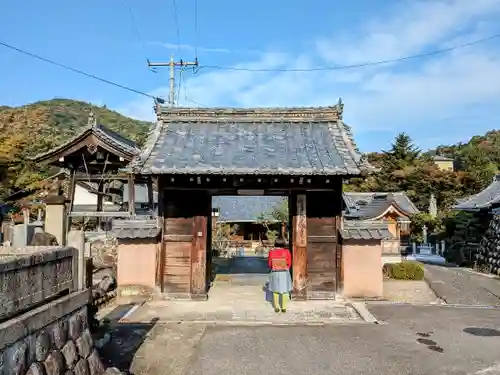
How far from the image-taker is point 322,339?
8.16 m

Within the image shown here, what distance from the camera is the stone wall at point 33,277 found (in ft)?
13.8

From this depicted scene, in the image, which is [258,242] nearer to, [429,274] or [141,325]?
[429,274]

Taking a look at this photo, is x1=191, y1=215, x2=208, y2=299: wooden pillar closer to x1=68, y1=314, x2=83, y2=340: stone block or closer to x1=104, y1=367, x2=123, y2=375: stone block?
x1=104, y1=367, x2=123, y2=375: stone block

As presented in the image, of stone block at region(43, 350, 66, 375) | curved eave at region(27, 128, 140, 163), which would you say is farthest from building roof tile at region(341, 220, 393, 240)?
curved eave at region(27, 128, 140, 163)

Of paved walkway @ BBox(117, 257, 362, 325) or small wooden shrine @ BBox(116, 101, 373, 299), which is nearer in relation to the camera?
paved walkway @ BBox(117, 257, 362, 325)

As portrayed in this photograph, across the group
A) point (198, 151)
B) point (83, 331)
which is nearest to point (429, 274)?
point (198, 151)

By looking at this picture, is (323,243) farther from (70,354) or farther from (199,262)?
(70,354)

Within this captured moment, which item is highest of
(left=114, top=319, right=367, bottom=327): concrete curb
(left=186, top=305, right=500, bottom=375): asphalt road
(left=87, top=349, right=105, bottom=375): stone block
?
(left=87, top=349, right=105, bottom=375): stone block

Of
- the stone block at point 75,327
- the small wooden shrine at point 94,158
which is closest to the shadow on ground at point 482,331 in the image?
the stone block at point 75,327

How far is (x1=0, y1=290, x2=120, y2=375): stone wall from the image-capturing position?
4.05m

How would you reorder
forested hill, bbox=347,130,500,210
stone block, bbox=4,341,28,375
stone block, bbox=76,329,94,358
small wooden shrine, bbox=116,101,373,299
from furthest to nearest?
forested hill, bbox=347,130,500,210 < small wooden shrine, bbox=116,101,373,299 < stone block, bbox=76,329,94,358 < stone block, bbox=4,341,28,375

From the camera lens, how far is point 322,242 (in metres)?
11.7

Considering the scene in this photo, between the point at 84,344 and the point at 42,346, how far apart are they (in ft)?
3.77

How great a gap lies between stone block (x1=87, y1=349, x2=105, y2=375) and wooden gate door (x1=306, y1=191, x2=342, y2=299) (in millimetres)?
6713
